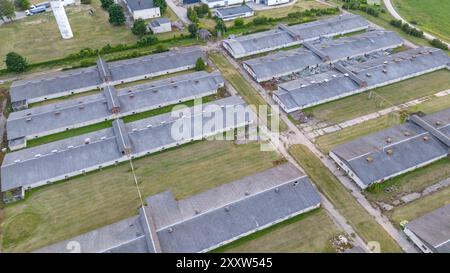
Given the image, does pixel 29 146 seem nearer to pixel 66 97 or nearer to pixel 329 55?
pixel 66 97

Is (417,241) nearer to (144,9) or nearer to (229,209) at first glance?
(229,209)

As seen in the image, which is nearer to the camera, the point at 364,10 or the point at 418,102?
the point at 418,102

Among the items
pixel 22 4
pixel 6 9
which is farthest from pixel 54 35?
pixel 22 4

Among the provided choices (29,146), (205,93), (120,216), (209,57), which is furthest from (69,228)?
(209,57)

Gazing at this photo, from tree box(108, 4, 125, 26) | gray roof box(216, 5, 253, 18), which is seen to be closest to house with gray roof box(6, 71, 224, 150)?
gray roof box(216, 5, 253, 18)

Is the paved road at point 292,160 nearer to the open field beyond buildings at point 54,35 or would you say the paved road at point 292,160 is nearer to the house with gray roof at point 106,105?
the house with gray roof at point 106,105

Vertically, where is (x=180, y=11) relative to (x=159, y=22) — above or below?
below

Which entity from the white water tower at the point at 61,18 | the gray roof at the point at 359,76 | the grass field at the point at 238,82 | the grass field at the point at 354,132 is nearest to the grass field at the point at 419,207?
the grass field at the point at 354,132
